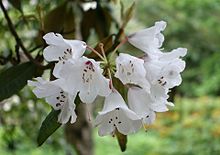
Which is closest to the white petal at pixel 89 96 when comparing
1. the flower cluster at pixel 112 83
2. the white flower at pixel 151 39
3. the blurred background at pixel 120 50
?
the flower cluster at pixel 112 83

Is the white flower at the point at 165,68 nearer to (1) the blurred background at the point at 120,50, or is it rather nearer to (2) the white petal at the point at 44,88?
(2) the white petal at the point at 44,88

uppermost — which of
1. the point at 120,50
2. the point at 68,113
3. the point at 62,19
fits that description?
the point at 68,113

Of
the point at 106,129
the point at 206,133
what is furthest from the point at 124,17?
the point at 206,133

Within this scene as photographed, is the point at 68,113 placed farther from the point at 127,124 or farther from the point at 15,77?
the point at 15,77

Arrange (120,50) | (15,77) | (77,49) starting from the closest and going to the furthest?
→ (77,49)
(15,77)
(120,50)

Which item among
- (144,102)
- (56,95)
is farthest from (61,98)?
(144,102)

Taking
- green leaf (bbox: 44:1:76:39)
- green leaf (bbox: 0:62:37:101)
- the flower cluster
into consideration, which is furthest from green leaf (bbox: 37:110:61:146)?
green leaf (bbox: 44:1:76:39)
